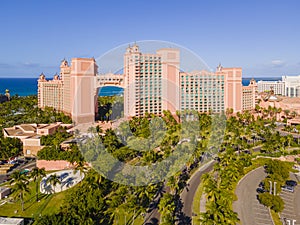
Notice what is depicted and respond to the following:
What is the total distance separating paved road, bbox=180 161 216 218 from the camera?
58.5 feet

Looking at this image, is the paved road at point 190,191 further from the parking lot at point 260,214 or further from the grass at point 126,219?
the parking lot at point 260,214

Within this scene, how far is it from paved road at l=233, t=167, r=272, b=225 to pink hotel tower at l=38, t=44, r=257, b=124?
24.7m

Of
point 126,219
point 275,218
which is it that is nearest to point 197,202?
point 275,218

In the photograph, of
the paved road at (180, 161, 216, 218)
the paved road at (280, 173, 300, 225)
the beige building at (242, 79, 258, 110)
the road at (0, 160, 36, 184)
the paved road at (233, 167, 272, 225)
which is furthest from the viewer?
the beige building at (242, 79, 258, 110)

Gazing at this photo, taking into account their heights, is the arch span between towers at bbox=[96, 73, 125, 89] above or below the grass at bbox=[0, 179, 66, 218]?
above

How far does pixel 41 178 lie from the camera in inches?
888

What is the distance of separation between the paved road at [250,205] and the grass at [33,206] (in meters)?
11.3

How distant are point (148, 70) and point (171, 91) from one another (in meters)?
6.18

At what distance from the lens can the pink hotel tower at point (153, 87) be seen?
43.2 metres

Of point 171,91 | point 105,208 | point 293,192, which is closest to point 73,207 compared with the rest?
point 105,208

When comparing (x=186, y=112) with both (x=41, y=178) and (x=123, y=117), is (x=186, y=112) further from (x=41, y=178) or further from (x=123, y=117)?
(x=41, y=178)

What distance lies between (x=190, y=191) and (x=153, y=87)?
26.8 metres

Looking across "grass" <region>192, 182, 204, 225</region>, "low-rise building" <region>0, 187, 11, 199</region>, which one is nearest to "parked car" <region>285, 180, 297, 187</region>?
"grass" <region>192, 182, 204, 225</region>

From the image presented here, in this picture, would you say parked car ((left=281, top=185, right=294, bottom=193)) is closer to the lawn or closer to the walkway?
the lawn
